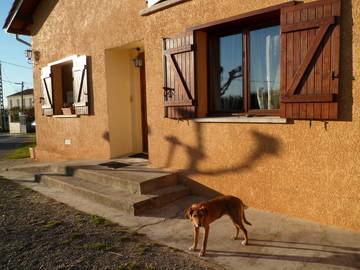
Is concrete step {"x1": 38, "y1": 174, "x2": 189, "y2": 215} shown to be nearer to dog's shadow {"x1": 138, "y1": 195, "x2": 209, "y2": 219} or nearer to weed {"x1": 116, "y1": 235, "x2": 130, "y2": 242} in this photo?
dog's shadow {"x1": 138, "y1": 195, "x2": 209, "y2": 219}

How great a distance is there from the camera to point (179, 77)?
15.6ft

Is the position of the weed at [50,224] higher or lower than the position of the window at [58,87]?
lower

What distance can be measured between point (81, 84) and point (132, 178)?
3351mm

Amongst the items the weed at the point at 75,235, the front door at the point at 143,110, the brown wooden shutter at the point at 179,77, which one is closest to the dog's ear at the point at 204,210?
the weed at the point at 75,235

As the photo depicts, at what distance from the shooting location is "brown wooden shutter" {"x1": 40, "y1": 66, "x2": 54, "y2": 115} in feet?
27.0

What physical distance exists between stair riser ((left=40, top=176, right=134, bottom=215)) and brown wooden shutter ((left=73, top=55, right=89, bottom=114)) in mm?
1881

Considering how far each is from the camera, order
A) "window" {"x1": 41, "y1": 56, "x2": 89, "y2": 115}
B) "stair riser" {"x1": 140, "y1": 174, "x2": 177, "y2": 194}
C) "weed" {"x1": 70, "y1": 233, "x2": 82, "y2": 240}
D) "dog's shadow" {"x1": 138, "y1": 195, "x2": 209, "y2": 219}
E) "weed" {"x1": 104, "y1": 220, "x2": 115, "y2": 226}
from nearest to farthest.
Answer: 1. "weed" {"x1": 70, "y1": 233, "x2": 82, "y2": 240}
2. "weed" {"x1": 104, "y1": 220, "x2": 115, "y2": 226}
3. "dog's shadow" {"x1": 138, "y1": 195, "x2": 209, "y2": 219}
4. "stair riser" {"x1": 140, "y1": 174, "x2": 177, "y2": 194}
5. "window" {"x1": 41, "y1": 56, "x2": 89, "y2": 115}

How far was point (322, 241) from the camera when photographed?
3.10 meters

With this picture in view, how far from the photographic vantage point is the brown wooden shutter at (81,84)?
6821 millimetres

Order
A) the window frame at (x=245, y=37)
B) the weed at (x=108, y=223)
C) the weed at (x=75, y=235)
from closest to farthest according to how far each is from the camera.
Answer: the weed at (x=75, y=235)
the weed at (x=108, y=223)
the window frame at (x=245, y=37)

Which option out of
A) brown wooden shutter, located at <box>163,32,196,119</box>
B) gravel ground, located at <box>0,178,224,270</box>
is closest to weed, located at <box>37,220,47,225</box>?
gravel ground, located at <box>0,178,224,270</box>

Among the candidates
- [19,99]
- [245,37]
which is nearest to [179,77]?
[245,37]

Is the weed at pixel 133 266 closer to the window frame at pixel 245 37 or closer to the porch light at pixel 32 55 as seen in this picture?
the window frame at pixel 245 37

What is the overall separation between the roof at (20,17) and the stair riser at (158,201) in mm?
7176
